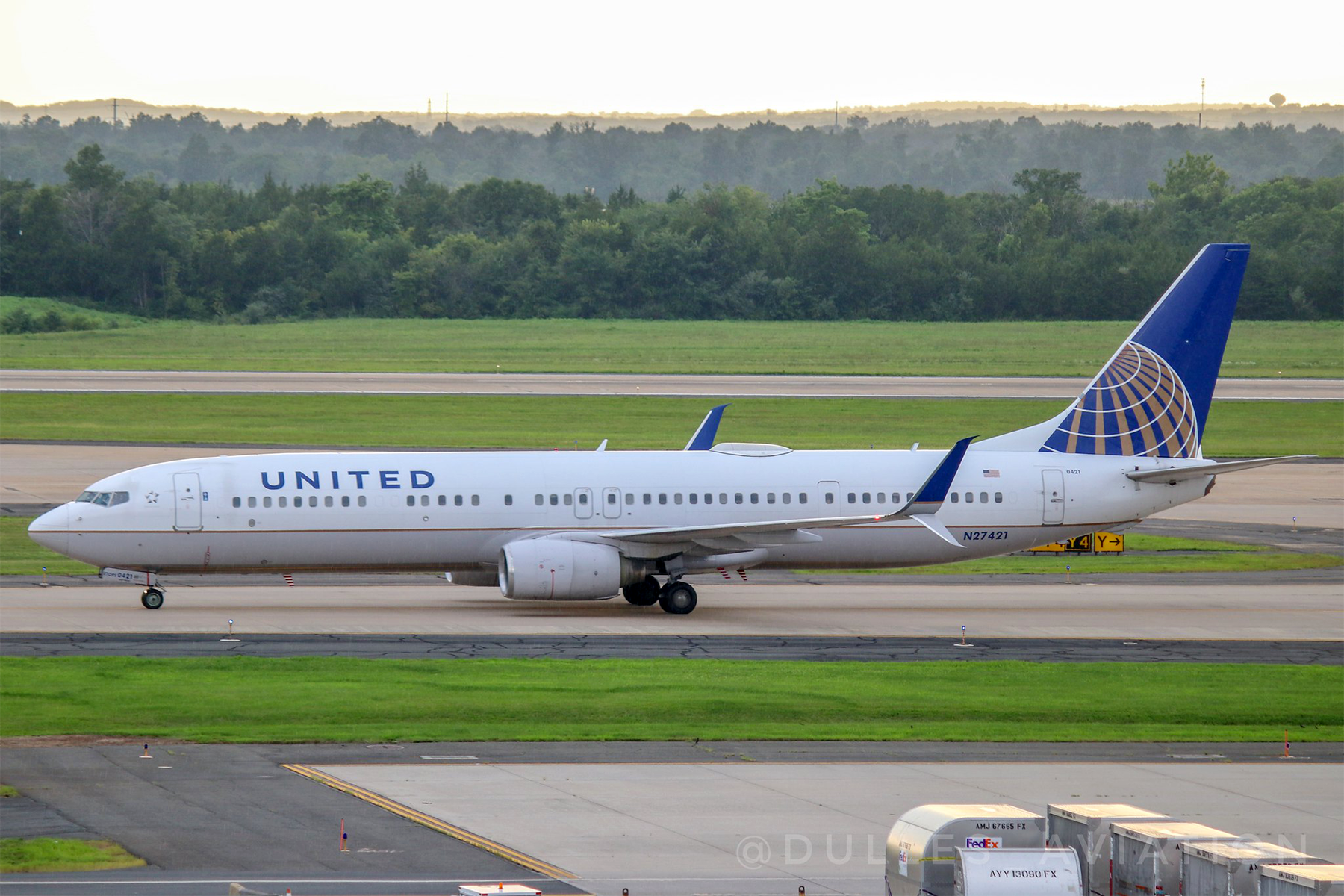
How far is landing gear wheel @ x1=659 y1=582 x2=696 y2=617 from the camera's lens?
40281 millimetres

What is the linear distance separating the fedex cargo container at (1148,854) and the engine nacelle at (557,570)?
891 inches

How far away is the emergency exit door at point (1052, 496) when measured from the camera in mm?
42281

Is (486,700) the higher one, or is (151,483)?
(151,483)

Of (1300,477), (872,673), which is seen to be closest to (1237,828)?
(872,673)

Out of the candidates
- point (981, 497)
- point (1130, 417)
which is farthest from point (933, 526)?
point (1130, 417)

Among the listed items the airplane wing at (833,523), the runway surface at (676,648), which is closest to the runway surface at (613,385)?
the airplane wing at (833,523)

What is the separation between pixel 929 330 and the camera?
498ft

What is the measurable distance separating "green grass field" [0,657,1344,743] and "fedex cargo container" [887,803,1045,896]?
33.0 ft

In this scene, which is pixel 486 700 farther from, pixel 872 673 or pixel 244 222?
pixel 244 222

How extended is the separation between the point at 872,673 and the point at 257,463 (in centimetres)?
1633

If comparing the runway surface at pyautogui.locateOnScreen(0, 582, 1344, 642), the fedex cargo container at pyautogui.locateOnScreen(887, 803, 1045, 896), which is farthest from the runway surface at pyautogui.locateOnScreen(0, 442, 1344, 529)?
the fedex cargo container at pyautogui.locateOnScreen(887, 803, 1045, 896)

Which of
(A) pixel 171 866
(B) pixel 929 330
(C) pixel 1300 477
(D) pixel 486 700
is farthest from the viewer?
(B) pixel 929 330

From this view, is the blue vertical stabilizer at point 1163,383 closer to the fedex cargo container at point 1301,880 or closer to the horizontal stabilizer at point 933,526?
the horizontal stabilizer at point 933,526

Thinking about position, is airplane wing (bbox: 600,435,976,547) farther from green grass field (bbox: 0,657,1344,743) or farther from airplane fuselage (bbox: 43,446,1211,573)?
green grass field (bbox: 0,657,1344,743)
